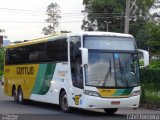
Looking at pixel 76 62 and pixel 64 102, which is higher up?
pixel 76 62

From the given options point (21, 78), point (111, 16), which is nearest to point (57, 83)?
point (21, 78)

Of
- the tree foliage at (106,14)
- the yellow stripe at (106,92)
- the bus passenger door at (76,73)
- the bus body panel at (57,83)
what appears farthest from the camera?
the tree foliage at (106,14)

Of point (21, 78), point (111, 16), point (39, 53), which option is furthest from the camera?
point (111, 16)

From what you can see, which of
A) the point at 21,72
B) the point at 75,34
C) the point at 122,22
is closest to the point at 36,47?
the point at 21,72

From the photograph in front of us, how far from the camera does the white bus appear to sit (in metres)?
18.8

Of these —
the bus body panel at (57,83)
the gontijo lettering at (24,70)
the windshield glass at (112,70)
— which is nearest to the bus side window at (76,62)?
the windshield glass at (112,70)

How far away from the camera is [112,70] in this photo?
62.6 ft

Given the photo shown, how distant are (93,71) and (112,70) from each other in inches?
28.8

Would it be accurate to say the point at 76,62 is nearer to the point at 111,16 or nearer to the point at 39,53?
the point at 39,53

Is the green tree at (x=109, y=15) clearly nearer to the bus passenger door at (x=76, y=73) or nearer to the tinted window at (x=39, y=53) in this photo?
the tinted window at (x=39, y=53)

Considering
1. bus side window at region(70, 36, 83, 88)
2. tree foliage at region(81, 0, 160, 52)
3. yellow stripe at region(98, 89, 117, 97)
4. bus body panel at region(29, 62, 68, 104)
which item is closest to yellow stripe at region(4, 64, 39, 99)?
bus body panel at region(29, 62, 68, 104)

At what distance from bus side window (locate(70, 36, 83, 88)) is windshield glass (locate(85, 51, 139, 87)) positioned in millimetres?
484

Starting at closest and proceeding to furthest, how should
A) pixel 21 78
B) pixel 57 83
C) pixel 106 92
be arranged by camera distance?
pixel 106 92, pixel 57 83, pixel 21 78

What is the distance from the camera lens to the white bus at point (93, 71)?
18.8m
